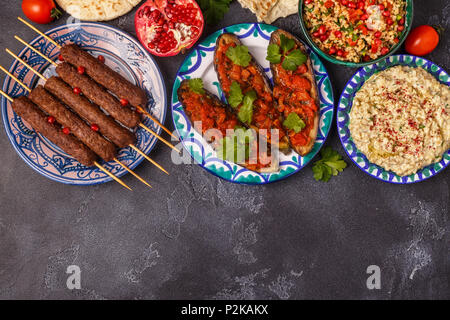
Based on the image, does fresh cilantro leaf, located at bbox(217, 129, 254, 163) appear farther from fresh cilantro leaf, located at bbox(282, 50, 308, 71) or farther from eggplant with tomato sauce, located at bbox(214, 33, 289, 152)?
fresh cilantro leaf, located at bbox(282, 50, 308, 71)

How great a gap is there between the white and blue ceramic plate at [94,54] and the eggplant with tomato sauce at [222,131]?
0.39 m

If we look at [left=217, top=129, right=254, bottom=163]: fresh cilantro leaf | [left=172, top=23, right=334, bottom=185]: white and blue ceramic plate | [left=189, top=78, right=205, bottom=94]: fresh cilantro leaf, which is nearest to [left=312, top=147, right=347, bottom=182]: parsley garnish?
[left=172, top=23, right=334, bottom=185]: white and blue ceramic plate

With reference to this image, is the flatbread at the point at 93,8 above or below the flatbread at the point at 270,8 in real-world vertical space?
below

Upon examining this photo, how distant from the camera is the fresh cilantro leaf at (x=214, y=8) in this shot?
4160mm

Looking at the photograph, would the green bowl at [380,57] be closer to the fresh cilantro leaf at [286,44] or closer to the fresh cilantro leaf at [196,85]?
the fresh cilantro leaf at [286,44]

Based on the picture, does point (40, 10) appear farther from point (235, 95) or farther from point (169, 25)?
point (235, 95)

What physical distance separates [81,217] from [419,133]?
430 centimetres

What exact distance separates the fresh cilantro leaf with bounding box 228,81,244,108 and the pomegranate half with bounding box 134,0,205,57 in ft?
2.54

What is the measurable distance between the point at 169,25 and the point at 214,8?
615 mm

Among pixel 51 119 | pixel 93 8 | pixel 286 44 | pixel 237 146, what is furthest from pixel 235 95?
pixel 51 119

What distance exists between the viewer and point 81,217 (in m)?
4.49

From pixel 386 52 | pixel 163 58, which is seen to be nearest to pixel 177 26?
pixel 163 58

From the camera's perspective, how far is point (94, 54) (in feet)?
14.2

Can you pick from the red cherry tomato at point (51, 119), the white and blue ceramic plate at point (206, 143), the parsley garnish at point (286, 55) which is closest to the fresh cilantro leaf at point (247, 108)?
the parsley garnish at point (286, 55)
